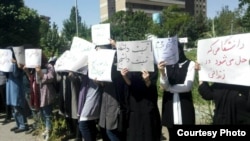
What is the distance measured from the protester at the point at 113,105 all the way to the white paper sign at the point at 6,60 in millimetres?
2934

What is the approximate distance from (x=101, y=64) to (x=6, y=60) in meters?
3.14

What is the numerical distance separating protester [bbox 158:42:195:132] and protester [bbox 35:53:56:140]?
2736mm

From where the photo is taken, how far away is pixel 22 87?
24.0 feet

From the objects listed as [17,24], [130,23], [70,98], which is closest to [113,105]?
[70,98]

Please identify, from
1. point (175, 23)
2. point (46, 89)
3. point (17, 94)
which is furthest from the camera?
point (175, 23)

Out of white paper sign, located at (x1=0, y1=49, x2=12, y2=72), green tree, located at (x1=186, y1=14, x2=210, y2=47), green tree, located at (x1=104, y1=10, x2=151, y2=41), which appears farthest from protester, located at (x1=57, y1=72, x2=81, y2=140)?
green tree, located at (x1=104, y1=10, x2=151, y2=41)

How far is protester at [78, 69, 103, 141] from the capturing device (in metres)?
5.18

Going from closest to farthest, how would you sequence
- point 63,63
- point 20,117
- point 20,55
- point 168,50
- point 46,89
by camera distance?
point 168,50 < point 63,63 < point 46,89 < point 20,55 < point 20,117

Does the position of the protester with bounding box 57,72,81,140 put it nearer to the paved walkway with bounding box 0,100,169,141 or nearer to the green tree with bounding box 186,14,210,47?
the paved walkway with bounding box 0,100,169,141

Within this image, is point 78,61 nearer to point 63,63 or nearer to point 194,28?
point 63,63

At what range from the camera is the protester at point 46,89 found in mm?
6238

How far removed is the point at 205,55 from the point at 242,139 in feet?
3.67

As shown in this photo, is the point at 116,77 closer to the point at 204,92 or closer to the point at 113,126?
the point at 113,126

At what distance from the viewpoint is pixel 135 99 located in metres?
4.38
